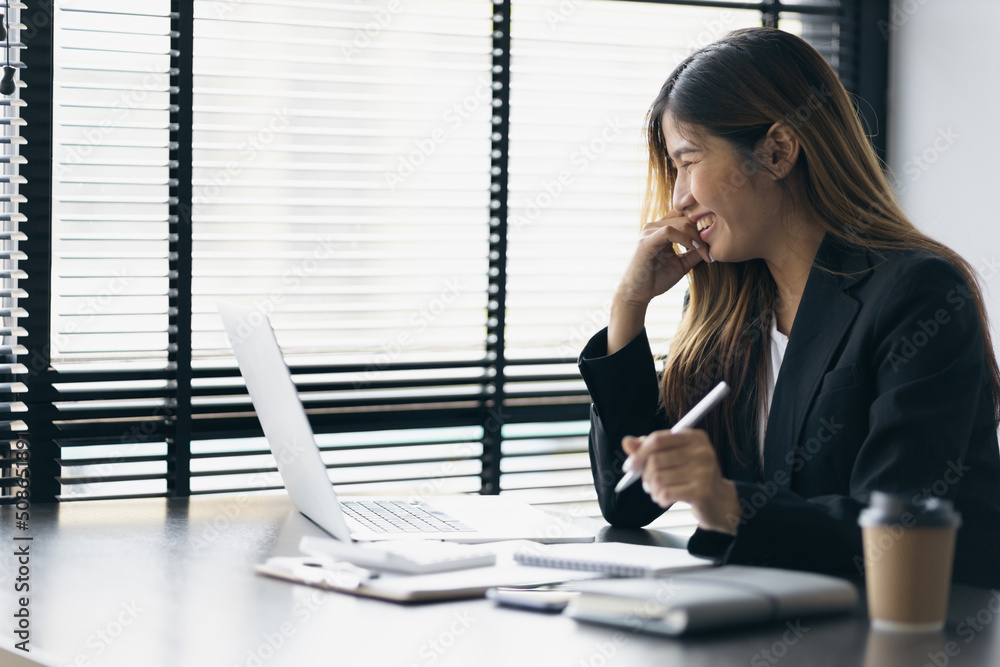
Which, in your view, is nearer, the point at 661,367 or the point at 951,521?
the point at 951,521

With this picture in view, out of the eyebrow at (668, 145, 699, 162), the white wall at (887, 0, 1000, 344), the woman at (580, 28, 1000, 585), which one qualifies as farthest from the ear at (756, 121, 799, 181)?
the white wall at (887, 0, 1000, 344)

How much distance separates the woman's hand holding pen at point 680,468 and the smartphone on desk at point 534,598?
15cm

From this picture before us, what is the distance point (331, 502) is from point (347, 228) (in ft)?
4.21

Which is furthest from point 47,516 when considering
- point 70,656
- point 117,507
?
point 70,656

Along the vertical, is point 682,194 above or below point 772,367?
above

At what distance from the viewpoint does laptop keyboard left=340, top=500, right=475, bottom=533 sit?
153cm

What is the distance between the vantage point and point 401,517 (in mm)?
1629

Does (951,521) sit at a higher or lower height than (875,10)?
lower

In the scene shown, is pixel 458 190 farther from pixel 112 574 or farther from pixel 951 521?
pixel 951 521

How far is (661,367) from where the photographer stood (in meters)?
1.97

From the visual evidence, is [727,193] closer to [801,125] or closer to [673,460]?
[801,125]

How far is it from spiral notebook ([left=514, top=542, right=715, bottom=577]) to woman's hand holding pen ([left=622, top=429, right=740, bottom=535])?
8cm

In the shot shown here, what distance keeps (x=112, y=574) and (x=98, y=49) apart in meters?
1.40

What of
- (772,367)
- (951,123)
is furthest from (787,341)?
(951,123)
